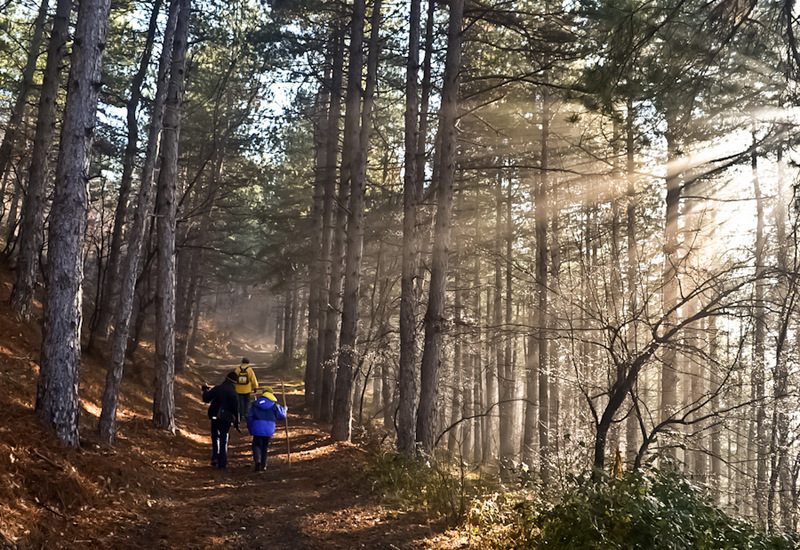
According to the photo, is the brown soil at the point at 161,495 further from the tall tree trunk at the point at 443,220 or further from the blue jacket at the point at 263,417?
the tall tree trunk at the point at 443,220

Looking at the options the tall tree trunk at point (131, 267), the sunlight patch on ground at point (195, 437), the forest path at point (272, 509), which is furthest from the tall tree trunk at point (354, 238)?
the tall tree trunk at point (131, 267)

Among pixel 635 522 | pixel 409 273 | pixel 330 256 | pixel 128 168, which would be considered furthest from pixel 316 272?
pixel 635 522

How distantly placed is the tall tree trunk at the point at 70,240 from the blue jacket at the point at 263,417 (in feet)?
10.7

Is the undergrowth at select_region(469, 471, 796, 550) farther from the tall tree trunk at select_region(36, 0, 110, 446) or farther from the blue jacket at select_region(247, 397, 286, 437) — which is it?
the tall tree trunk at select_region(36, 0, 110, 446)

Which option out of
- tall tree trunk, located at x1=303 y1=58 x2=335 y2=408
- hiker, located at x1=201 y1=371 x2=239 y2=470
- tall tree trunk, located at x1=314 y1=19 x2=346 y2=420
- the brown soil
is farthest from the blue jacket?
tall tree trunk, located at x1=303 y1=58 x2=335 y2=408

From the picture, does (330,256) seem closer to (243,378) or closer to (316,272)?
(316,272)

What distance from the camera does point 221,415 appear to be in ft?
34.7

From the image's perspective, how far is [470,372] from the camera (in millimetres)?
26047

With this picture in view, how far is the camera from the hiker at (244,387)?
11.2m

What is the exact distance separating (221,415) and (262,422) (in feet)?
3.11

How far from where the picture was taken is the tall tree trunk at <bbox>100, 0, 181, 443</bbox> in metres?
9.19

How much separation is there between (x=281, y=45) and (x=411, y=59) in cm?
496

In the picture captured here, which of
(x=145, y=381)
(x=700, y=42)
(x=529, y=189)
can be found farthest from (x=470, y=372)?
(x=700, y=42)

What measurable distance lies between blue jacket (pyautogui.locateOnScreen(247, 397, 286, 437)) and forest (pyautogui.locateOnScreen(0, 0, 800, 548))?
227cm
